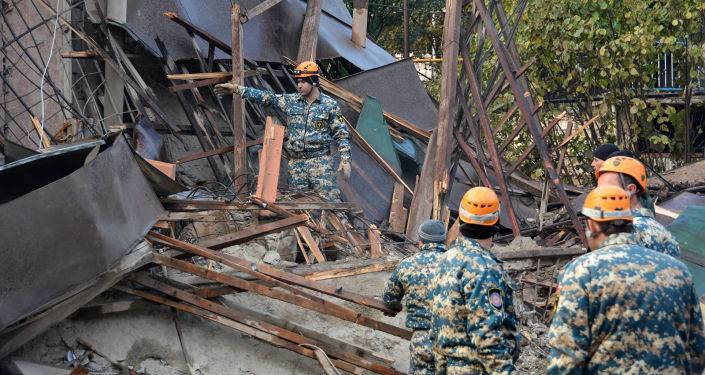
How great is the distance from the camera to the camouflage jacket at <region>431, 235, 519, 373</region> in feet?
13.6

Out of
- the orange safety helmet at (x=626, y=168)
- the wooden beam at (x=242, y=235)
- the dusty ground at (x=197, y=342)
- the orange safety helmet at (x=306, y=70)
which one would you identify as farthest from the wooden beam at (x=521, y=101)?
the orange safety helmet at (x=626, y=168)

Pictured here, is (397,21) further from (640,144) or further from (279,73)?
(279,73)

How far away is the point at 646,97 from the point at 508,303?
11.0 m

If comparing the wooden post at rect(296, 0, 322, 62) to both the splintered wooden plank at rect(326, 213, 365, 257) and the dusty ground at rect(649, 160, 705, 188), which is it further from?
the dusty ground at rect(649, 160, 705, 188)

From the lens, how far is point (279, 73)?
1154cm

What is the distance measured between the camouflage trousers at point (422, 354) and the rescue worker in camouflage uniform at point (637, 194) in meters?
1.27

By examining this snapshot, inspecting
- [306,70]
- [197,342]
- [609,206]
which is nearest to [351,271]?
[197,342]

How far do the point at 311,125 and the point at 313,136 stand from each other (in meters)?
0.11

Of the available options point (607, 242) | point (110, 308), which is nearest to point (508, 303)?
point (607, 242)

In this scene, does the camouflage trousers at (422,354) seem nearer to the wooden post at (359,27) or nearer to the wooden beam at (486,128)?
the wooden beam at (486,128)

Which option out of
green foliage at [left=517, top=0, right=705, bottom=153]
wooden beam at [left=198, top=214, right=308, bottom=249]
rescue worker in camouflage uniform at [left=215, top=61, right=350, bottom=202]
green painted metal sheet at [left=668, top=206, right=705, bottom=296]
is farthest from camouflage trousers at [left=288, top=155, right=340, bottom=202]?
green foliage at [left=517, top=0, right=705, bottom=153]

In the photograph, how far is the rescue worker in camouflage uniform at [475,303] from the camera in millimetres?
4164

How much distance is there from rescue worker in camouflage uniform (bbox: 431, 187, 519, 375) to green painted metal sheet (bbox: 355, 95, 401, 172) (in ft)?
21.2

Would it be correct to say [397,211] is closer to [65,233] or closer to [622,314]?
[65,233]
